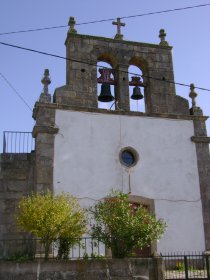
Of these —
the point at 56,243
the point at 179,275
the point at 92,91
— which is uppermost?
the point at 92,91

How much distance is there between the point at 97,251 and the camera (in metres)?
13.9

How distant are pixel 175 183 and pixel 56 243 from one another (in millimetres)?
5096

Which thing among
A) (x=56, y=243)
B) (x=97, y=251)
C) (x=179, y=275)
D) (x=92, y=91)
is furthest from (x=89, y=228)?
(x=92, y=91)

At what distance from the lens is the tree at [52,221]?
11406mm

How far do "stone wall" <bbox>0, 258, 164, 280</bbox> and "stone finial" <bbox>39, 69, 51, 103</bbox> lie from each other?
20.4ft

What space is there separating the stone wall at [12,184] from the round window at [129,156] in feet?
10.00

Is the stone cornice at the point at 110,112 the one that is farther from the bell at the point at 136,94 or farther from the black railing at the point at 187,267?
the black railing at the point at 187,267

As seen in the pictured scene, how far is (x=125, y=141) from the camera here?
51.4 feet

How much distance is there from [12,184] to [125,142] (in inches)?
158

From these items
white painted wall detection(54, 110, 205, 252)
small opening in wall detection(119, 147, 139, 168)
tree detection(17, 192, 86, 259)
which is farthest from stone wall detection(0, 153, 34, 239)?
small opening in wall detection(119, 147, 139, 168)

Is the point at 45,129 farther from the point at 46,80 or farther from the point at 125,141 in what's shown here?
the point at 125,141

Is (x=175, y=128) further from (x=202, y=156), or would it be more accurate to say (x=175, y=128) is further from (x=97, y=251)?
(x=97, y=251)

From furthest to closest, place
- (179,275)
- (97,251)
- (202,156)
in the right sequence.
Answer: (202,156) < (97,251) < (179,275)

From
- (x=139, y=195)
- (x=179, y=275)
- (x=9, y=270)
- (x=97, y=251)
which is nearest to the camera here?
(x=9, y=270)
